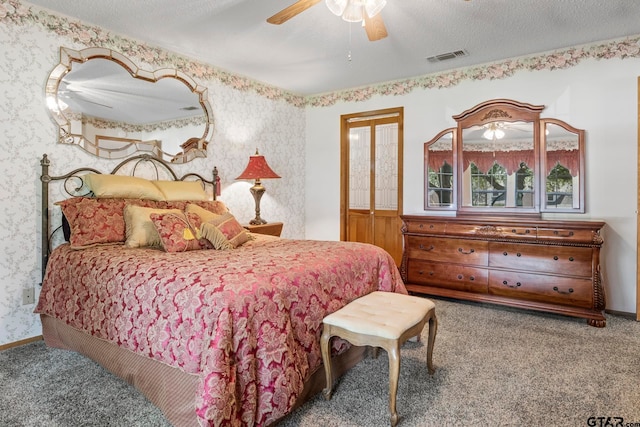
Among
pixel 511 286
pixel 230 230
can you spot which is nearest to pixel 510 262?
pixel 511 286

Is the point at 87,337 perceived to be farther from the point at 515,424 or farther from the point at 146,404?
the point at 515,424

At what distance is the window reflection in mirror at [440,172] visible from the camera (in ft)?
13.8

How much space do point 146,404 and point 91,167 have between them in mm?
2063

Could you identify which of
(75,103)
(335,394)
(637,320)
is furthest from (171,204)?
(637,320)

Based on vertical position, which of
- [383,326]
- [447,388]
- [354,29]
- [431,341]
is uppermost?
[354,29]

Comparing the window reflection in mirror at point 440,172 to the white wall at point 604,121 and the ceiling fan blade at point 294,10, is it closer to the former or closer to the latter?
the white wall at point 604,121

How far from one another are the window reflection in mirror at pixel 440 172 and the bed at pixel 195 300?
1.86 metres

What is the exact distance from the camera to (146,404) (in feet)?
6.26

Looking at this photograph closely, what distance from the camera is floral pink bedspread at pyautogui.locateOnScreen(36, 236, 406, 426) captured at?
1.50 meters

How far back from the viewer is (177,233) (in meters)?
2.52

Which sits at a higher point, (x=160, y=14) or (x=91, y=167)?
(x=160, y=14)

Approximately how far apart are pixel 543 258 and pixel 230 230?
274cm

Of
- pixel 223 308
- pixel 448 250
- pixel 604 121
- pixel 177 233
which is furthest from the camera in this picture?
pixel 448 250

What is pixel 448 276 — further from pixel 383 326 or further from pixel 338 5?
pixel 338 5
